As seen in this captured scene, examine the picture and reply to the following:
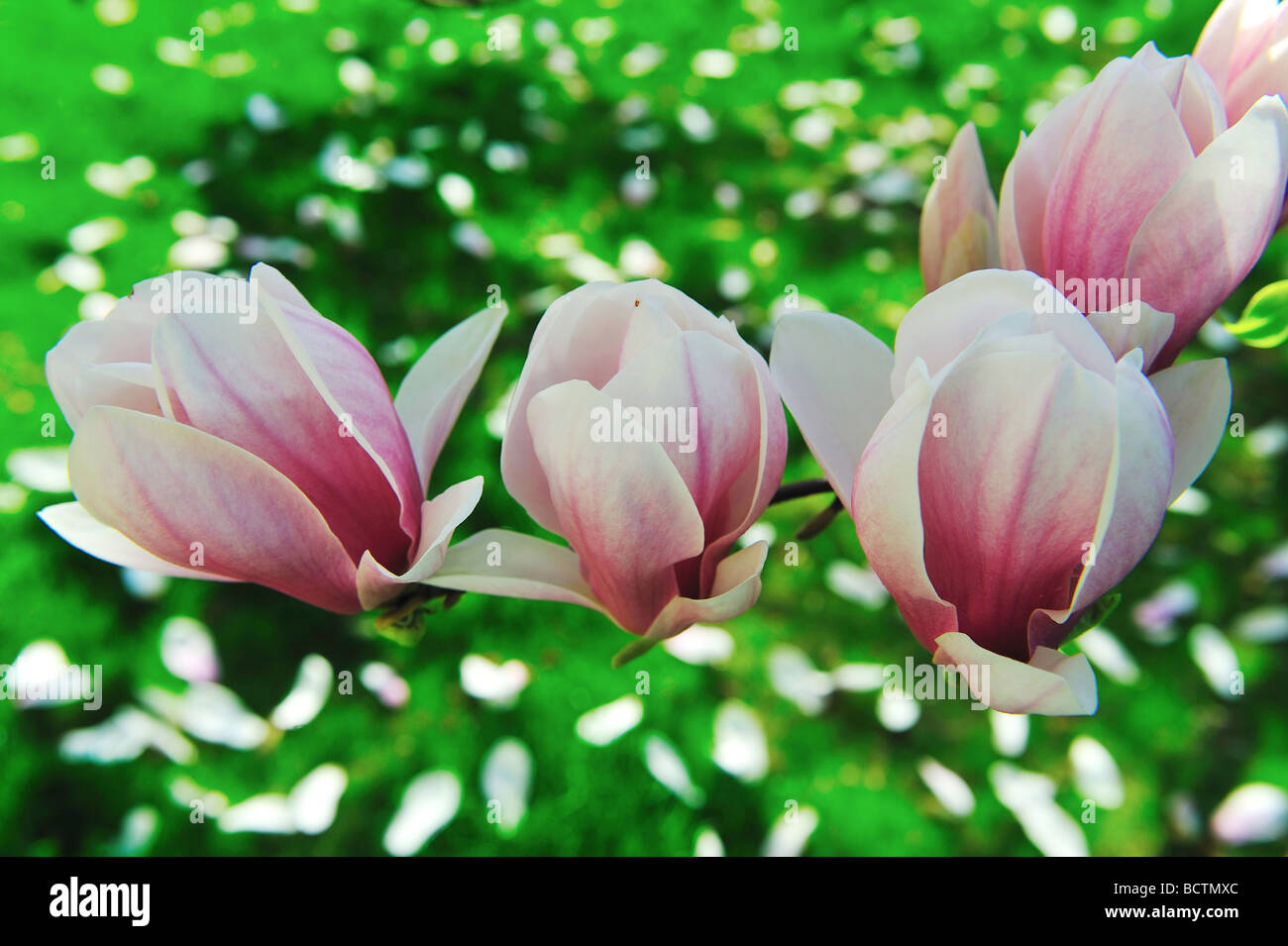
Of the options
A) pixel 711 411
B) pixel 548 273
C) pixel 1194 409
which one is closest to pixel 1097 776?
pixel 1194 409

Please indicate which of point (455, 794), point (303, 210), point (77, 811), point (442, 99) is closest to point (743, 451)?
point (455, 794)

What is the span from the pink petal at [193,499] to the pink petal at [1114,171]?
0.27 meters

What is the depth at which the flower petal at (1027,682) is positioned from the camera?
0.80 feet

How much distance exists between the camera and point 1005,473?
25 centimetres

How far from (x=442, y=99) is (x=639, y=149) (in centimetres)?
36

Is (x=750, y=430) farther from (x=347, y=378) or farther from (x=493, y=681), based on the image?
(x=493, y=681)

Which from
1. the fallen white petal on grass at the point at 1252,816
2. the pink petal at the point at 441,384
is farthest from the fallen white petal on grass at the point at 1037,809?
the pink petal at the point at 441,384

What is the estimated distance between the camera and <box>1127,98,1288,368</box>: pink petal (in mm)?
281

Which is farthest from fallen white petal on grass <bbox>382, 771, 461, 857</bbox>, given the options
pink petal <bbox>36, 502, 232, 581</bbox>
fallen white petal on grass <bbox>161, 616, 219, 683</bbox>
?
pink petal <bbox>36, 502, 232, 581</bbox>

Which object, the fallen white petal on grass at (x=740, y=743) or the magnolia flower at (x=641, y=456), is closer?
the magnolia flower at (x=641, y=456)

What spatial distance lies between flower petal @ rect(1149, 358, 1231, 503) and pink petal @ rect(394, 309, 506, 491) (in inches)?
9.1

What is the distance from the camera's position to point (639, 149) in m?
1.49

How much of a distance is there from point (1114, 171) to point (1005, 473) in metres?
0.13

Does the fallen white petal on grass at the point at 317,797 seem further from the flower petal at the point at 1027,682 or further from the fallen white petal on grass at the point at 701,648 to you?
the flower petal at the point at 1027,682
